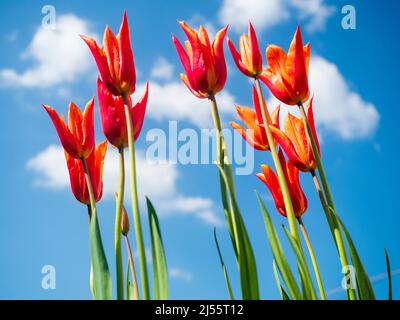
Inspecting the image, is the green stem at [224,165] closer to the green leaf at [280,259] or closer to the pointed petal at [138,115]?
the green leaf at [280,259]

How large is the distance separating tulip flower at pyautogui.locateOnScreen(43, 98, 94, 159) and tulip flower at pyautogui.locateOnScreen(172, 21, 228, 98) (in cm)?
29

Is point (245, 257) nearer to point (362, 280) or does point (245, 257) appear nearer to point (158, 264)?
point (158, 264)

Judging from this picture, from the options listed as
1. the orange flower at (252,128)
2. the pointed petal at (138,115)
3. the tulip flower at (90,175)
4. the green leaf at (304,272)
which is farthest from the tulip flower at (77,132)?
the green leaf at (304,272)

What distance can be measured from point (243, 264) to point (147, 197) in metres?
0.28

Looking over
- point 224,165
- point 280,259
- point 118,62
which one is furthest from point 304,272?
point 118,62

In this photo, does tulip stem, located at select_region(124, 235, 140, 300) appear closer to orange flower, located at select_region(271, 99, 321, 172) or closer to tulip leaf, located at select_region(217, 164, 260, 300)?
tulip leaf, located at select_region(217, 164, 260, 300)

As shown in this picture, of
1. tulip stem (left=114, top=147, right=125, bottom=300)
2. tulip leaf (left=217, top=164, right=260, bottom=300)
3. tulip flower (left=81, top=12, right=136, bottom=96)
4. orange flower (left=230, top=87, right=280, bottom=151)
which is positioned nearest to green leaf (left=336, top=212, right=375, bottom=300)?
tulip leaf (left=217, top=164, right=260, bottom=300)

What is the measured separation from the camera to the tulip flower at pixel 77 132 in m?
1.38

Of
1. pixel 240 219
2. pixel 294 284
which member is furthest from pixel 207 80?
pixel 294 284

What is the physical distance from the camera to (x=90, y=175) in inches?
55.3

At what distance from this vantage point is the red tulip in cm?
131

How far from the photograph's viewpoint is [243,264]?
1.09m

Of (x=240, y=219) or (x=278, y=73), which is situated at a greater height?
(x=278, y=73)
